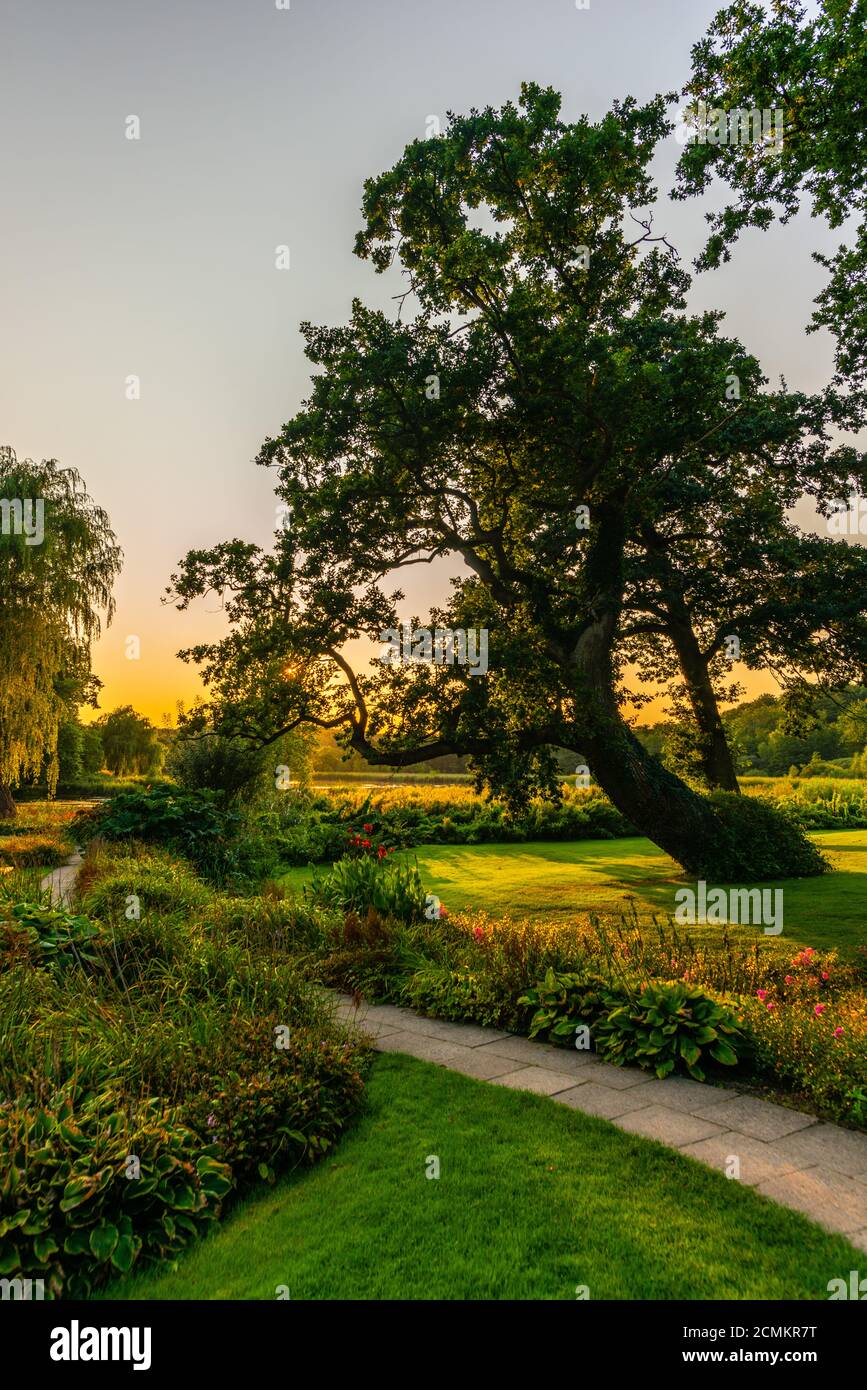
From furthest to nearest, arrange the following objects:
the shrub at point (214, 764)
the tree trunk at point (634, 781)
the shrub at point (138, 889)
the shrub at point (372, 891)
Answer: the shrub at point (214, 764)
the tree trunk at point (634, 781)
the shrub at point (372, 891)
the shrub at point (138, 889)

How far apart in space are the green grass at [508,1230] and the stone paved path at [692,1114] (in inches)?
6.5

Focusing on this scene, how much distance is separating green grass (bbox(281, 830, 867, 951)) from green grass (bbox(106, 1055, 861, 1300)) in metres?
6.11

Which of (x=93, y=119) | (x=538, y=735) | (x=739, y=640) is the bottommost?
(x=538, y=735)

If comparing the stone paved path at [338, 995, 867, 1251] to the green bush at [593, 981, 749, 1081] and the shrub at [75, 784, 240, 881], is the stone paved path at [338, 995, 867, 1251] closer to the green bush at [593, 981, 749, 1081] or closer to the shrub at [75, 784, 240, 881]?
the green bush at [593, 981, 749, 1081]

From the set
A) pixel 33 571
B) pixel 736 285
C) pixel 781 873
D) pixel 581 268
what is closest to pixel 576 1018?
pixel 781 873

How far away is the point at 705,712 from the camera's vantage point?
55.8ft

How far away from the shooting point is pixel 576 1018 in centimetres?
565

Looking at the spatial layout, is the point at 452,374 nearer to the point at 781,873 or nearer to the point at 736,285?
the point at 736,285

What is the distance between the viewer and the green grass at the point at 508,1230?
283 centimetres

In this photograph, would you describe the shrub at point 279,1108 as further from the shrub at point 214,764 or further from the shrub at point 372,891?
the shrub at point 214,764

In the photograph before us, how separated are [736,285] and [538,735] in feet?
26.6

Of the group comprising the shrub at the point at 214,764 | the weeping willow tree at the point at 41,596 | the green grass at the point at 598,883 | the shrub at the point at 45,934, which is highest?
the weeping willow tree at the point at 41,596

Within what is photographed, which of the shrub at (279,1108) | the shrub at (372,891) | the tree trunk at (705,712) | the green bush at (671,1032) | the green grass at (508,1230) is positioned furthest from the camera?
the tree trunk at (705,712)

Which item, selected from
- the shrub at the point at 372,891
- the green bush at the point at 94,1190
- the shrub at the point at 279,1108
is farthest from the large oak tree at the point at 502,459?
the green bush at the point at 94,1190
